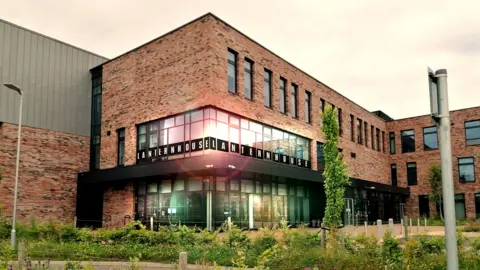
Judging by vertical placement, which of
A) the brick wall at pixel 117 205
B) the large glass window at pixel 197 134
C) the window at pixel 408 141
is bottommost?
the brick wall at pixel 117 205

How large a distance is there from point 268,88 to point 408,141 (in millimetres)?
29883

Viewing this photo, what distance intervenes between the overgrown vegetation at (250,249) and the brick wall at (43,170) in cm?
956

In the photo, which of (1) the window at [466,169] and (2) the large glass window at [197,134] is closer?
(2) the large glass window at [197,134]

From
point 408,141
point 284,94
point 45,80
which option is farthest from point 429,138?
point 45,80

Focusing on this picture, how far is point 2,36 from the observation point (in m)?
30.8

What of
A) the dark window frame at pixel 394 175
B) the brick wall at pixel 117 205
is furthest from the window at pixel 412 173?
the brick wall at pixel 117 205

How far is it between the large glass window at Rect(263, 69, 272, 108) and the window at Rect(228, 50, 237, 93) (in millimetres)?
3648

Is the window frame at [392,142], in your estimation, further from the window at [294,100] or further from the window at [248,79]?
the window at [248,79]

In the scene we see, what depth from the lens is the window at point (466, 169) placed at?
49.6 metres

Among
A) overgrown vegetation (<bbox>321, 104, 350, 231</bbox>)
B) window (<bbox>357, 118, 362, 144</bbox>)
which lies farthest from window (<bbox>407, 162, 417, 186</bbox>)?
overgrown vegetation (<bbox>321, 104, 350, 231</bbox>)

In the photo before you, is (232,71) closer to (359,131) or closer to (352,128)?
(352,128)

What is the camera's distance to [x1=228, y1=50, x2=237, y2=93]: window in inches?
1112

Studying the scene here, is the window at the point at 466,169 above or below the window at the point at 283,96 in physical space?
below

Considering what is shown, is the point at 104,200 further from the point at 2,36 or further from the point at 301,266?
the point at 301,266
